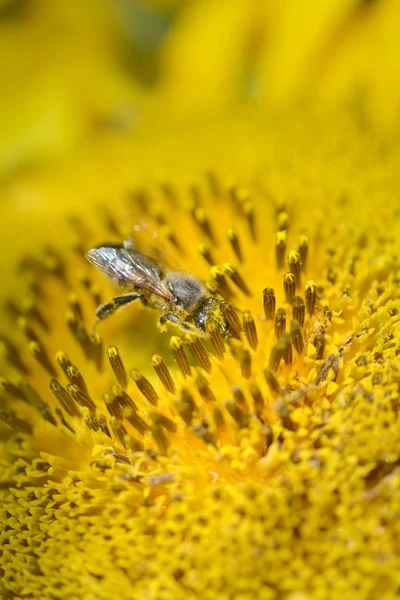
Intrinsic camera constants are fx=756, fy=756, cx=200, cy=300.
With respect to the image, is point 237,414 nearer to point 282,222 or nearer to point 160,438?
point 160,438

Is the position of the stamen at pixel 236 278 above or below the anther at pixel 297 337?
above

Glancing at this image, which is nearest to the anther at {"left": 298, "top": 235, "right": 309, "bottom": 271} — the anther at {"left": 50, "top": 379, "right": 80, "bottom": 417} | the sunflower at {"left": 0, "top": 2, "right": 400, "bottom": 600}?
the sunflower at {"left": 0, "top": 2, "right": 400, "bottom": 600}

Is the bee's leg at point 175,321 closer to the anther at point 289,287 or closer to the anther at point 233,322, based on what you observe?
the anther at point 233,322

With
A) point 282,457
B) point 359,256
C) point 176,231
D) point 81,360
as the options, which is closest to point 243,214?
point 176,231

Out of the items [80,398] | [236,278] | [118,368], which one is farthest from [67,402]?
[236,278]

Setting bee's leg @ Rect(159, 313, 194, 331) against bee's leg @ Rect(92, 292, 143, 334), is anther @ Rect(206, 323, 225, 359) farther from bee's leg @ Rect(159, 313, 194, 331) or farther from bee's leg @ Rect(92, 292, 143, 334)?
bee's leg @ Rect(92, 292, 143, 334)

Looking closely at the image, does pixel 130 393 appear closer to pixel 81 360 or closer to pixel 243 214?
pixel 81 360

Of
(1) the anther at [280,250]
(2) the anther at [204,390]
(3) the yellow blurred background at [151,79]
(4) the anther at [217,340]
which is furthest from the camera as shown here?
(3) the yellow blurred background at [151,79]

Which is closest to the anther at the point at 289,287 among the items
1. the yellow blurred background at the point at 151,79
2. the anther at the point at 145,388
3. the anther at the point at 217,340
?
the anther at the point at 217,340
